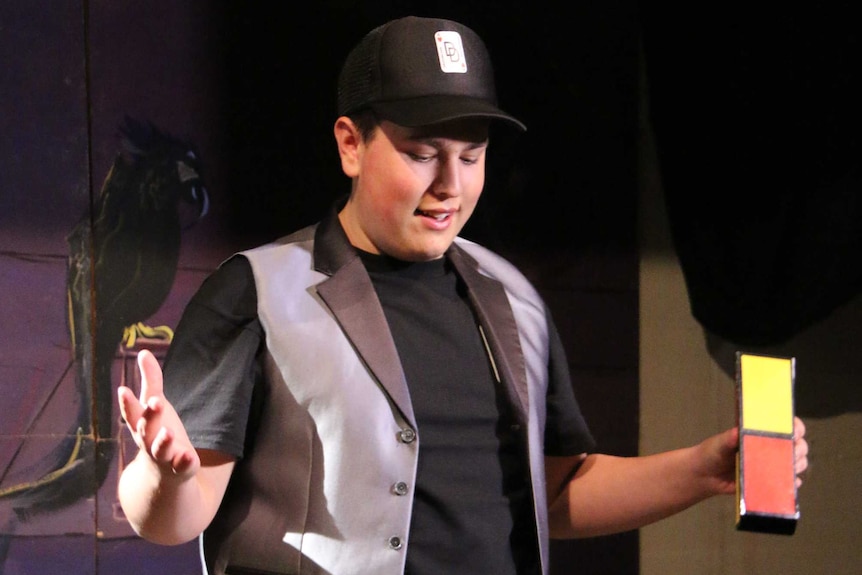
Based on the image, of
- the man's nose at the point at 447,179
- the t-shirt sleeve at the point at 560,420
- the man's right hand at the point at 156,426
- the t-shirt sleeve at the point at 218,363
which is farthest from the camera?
the t-shirt sleeve at the point at 560,420

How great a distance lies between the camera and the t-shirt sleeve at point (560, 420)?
147 centimetres

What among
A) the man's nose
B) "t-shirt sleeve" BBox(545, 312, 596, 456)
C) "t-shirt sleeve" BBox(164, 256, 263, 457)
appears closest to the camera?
"t-shirt sleeve" BBox(164, 256, 263, 457)

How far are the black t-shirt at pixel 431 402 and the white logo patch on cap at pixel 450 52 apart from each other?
27 cm

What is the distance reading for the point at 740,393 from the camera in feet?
4.30

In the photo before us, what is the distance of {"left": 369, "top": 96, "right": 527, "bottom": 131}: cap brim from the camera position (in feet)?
4.13

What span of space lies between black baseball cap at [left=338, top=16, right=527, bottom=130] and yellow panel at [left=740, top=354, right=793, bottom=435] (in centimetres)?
→ 44

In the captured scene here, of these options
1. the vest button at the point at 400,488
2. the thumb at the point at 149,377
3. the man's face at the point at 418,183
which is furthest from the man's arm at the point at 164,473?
the man's face at the point at 418,183

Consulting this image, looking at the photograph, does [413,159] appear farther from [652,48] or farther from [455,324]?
[652,48]

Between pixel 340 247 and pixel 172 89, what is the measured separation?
Answer: 0.93m

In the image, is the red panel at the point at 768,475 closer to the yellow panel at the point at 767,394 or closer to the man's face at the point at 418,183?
the yellow panel at the point at 767,394

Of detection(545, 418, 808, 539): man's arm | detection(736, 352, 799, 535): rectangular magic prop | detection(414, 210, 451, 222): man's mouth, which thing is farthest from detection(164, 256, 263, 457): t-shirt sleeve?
detection(736, 352, 799, 535): rectangular magic prop

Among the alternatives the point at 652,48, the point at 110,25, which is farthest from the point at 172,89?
the point at 652,48

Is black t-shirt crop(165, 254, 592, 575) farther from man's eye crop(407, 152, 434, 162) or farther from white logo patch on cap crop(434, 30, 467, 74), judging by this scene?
white logo patch on cap crop(434, 30, 467, 74)

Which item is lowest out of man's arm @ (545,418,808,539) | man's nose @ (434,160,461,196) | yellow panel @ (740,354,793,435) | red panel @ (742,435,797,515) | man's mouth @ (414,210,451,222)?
man's arm @ (545,418,808,539)
